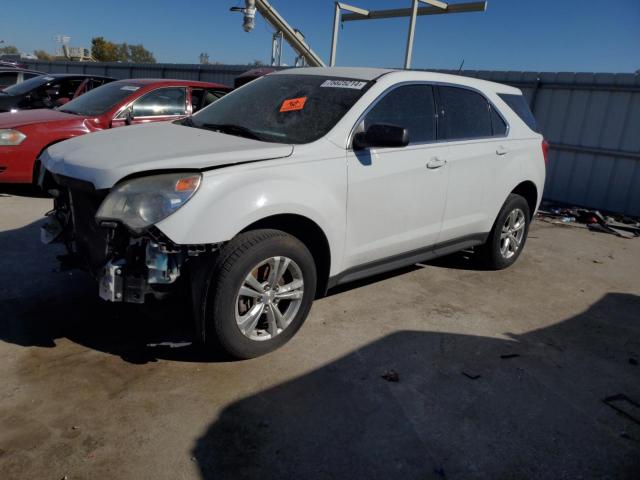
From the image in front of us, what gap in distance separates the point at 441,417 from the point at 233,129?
2338 mm

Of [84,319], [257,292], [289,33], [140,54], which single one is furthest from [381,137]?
[140,54]

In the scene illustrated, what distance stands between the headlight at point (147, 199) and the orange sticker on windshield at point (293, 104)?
1198 millimetres

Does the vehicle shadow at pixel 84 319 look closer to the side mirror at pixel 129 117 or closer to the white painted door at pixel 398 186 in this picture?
the white painted door at pixel 398 186

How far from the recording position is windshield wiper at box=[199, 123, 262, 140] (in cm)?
365

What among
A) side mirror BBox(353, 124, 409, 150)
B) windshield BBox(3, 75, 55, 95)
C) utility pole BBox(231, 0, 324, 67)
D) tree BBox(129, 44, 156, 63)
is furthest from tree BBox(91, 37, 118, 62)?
side mirror BBox(353, 124, 409, 150)

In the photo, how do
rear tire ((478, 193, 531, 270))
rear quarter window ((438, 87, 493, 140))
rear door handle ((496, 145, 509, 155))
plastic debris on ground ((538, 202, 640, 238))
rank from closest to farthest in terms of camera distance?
rear quarter window ((438, 87, 493, 140)) → rear door handle ((496, 145, 509, 155)) → rear tire ((478, 193, 531, 270)) → plastic debris on ground ((538, 202, 640, 238))

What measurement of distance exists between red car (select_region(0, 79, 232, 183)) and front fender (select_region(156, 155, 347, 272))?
446cm

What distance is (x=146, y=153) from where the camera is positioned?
10.0 feet

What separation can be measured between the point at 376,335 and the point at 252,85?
231 centimetres

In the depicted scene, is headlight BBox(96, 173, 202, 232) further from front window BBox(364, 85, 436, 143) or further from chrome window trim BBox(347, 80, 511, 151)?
front window BBox(364, 85, 436, 143)

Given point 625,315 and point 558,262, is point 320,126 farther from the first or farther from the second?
point 558,262

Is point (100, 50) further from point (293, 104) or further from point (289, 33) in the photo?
point (293, 104)

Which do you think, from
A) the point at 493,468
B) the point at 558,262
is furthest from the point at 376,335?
the point at 558,262

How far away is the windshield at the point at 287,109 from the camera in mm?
3637
